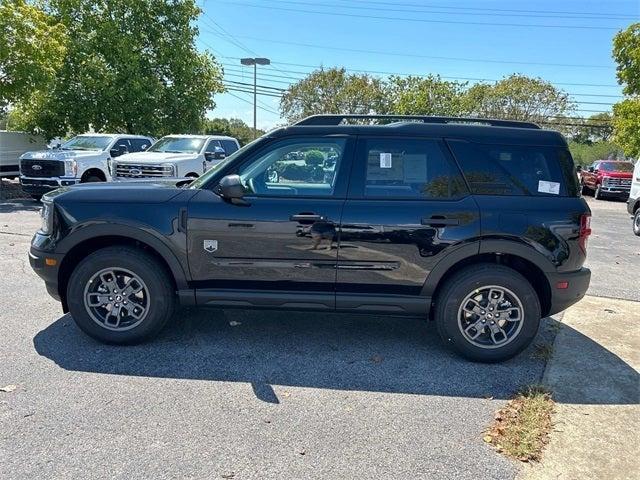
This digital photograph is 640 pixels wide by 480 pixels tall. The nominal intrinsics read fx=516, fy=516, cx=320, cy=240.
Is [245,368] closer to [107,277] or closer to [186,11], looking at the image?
[107,277]

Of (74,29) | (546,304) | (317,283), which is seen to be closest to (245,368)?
(317,283)

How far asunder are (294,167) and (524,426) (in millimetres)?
2508

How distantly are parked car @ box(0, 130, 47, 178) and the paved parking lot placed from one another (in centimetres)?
1320

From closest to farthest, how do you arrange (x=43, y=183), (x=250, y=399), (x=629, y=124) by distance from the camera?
(x=250, y=399) < (x=43, y=183) < (x=629, y=124)

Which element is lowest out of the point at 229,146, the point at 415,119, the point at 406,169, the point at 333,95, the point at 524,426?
the point at 524,426

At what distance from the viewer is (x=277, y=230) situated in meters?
4.04

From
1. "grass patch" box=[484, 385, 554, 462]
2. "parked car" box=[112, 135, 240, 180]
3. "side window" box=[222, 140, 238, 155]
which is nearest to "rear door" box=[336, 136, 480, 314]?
"grass patch" box=[484, 385, 554, 462]

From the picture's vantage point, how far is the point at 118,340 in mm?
4250

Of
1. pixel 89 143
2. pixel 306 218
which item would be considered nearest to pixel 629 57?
pixel 89 143

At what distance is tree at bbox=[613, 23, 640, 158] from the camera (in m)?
19.9

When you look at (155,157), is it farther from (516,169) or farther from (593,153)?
(593,153)

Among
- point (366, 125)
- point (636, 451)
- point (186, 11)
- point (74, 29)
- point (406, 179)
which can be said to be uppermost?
point (186, 11)

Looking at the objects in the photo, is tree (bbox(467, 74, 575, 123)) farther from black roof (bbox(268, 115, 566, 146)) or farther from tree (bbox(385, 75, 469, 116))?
black roof (bbox(268, 115, 566, 146))

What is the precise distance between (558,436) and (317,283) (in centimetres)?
197
